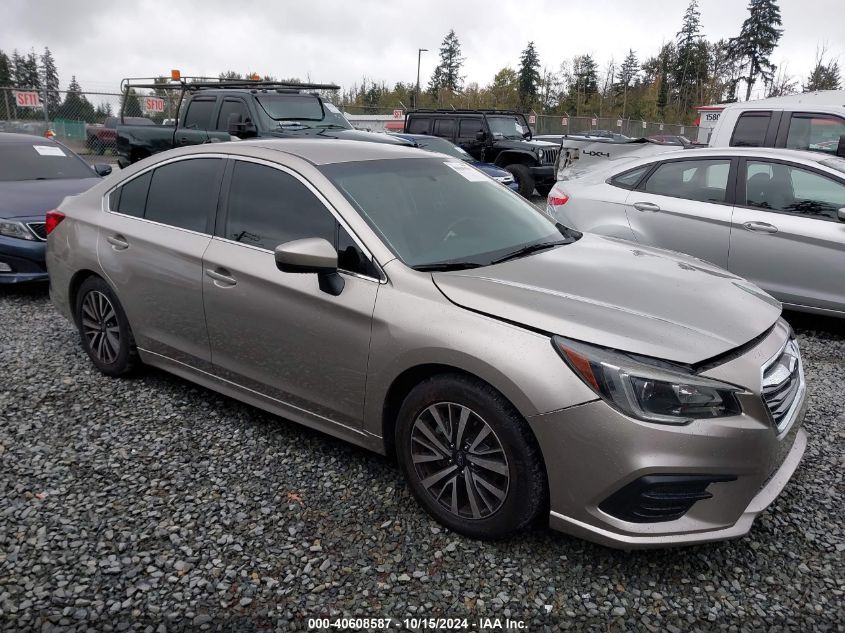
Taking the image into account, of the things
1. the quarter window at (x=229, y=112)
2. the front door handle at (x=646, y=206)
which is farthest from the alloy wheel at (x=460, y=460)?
the quarter window at (x=229, y=112)

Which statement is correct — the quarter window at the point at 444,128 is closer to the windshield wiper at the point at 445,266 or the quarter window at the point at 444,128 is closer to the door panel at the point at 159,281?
the door panel at the point at 159,281

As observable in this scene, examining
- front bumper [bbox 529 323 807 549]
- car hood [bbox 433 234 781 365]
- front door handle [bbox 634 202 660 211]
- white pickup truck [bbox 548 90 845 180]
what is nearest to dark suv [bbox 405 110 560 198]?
white pickup truck [bbox 548 90 845 180]

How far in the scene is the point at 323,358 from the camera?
309 cm

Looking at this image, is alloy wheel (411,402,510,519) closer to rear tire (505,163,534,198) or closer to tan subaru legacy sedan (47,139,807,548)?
tan subaru legacy sedan (47,139,807,548)

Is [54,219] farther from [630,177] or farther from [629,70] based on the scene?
[629,70]

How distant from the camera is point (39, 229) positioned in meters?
6.36

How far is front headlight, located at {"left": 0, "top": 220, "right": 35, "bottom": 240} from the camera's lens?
20.6 ft

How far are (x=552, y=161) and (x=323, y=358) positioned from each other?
12190 mm

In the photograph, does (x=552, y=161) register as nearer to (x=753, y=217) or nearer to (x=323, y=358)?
(x=753, y=217)

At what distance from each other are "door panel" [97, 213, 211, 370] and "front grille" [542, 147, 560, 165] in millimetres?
11222

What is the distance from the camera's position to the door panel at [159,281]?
3.65m

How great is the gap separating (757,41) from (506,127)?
61.7 metres

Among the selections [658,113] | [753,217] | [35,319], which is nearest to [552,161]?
[753,217]

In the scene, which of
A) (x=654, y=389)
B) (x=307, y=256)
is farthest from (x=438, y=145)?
(x=654, y=389)
